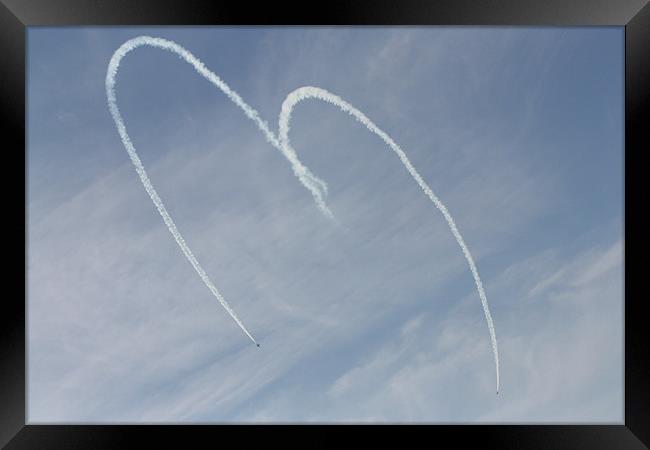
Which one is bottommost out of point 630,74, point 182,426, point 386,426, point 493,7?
point 386,426

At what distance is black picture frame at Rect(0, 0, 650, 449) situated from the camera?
6828mm

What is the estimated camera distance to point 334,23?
6.97m

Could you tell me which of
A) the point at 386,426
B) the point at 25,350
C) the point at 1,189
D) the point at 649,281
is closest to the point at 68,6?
the point at 1,189

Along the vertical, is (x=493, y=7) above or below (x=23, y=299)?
above

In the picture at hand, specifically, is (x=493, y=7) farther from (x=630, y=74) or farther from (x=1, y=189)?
(x=1, y=189)

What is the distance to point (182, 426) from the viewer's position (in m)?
6.91

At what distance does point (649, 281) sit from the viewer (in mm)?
6848

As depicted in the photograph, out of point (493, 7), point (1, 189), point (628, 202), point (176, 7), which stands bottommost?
point (628, 202)

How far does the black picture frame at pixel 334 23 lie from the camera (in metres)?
6.83

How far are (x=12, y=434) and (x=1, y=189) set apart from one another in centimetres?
267

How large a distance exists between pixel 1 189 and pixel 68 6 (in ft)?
6.91

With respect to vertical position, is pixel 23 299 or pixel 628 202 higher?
pixel 23 299

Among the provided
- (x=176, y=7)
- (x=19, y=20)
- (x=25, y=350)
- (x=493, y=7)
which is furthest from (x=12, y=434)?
(x=493, y=7)

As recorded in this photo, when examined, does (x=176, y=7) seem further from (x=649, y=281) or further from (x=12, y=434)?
(x=649, y=281)
